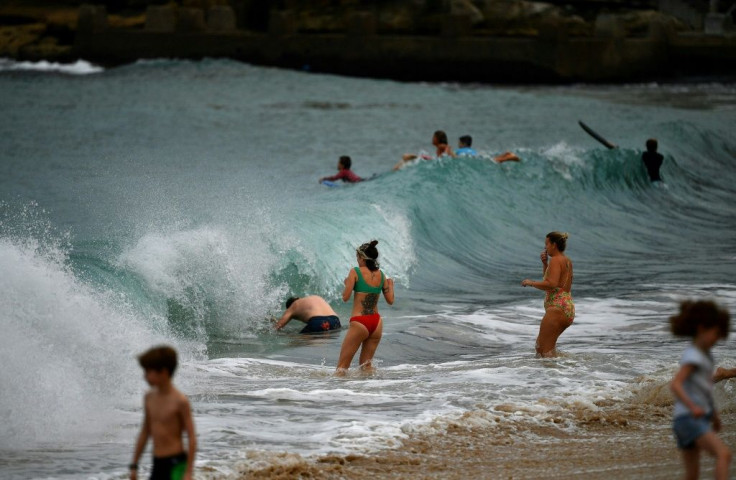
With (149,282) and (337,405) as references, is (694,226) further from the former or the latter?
(337,405)

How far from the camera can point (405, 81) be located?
5619cm

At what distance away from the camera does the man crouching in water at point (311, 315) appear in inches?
507

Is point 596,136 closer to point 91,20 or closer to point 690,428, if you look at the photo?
point 690,428

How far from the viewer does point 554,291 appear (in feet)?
36.2

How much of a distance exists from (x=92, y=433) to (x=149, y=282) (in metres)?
5.27

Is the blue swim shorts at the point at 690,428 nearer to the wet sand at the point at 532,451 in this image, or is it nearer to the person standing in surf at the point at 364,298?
the wet sand at the point at 532,451

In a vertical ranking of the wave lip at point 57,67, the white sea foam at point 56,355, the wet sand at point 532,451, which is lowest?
the wet sand at point 532,451

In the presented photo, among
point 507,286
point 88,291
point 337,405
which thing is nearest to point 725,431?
point 337,405

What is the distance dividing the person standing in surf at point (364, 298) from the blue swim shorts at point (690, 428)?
4.86m

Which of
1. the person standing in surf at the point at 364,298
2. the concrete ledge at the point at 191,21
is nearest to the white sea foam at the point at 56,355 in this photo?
the person standing in surf at the point at 364,298

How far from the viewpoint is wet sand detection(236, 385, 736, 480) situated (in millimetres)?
7637

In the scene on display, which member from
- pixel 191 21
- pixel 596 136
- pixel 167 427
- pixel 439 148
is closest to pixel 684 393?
pixel 167 427

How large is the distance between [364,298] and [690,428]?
→ 5040mm

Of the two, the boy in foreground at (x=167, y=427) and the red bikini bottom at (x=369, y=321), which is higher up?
the boy in foreground at (x=167, y=427)
